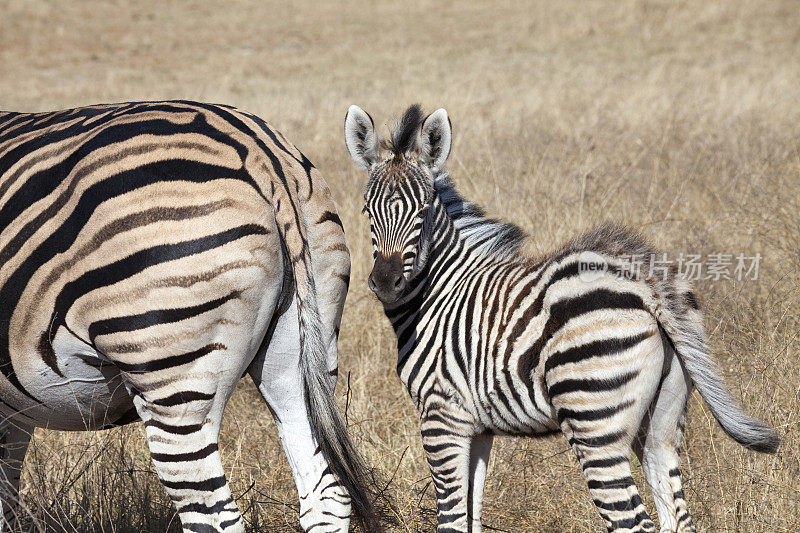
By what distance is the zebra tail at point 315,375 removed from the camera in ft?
9.89

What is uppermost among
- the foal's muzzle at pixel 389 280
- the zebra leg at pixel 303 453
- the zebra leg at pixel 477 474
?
the foal's muzzle at pixel 389 280

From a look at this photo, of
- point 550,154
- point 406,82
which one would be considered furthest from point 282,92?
point 550,154

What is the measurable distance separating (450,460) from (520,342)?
2.10 ft

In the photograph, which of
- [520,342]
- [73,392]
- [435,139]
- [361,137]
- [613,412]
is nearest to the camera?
[73,392]

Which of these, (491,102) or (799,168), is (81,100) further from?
(799,168)

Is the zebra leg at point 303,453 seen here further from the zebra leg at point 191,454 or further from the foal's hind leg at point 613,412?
the foal's hind leg at point 613,412

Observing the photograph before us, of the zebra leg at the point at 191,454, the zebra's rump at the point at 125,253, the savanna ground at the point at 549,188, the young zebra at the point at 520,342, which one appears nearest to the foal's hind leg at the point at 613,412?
the young zebra at the point at 520,342

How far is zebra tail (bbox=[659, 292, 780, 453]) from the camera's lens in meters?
3.14

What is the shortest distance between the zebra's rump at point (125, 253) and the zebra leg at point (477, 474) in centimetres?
140

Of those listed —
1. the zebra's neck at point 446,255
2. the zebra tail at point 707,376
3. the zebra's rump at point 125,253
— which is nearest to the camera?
the zebra's rump at point 125,253

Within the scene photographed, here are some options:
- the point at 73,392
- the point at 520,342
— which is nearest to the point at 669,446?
the point at 520,342

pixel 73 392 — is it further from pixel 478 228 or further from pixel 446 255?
pixel 478 228

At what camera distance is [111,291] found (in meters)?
2.69

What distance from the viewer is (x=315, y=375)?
305 cm
